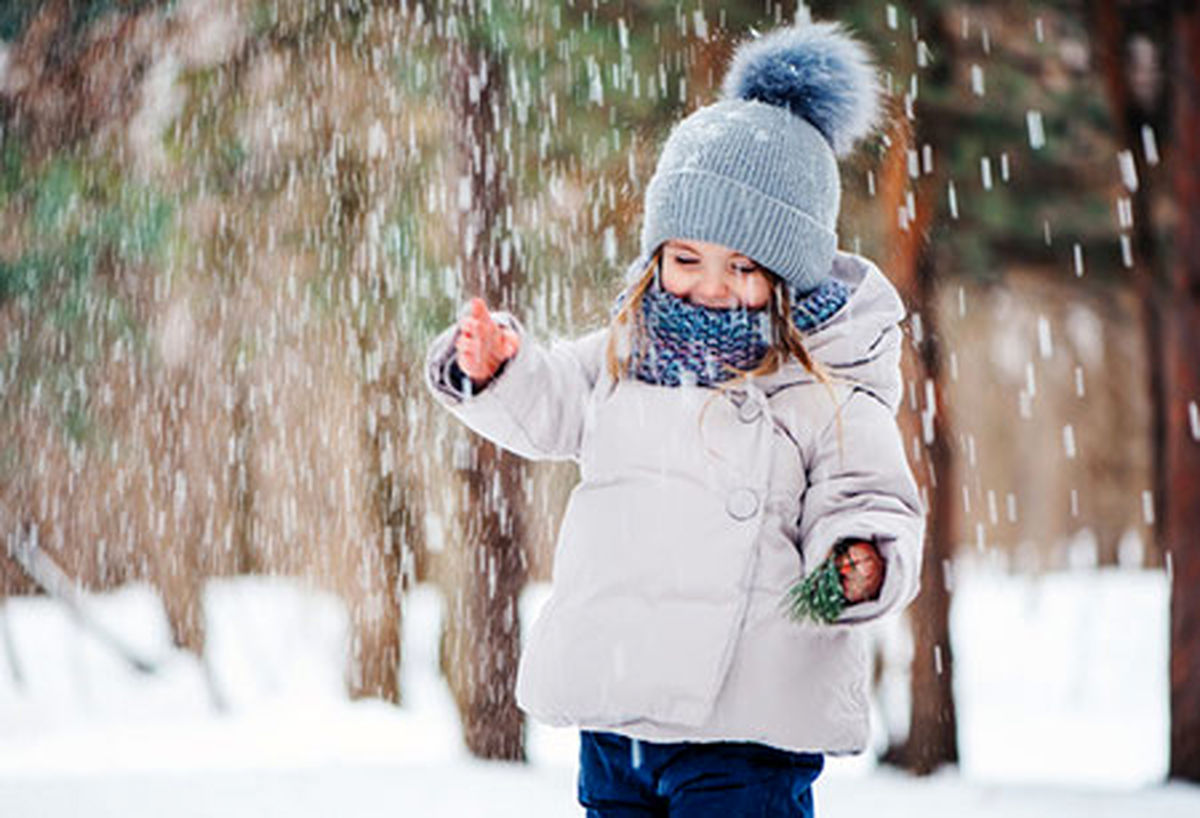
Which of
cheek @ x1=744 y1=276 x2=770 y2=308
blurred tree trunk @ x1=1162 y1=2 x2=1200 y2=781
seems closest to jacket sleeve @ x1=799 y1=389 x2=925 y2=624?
cheek @ x1=744 y1=276 x2=770 y2=308

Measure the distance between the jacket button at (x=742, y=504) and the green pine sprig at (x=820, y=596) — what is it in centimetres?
18

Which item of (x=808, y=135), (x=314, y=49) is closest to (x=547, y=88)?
(x=314, y=49)

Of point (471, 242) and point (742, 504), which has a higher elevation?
point (471, 242)

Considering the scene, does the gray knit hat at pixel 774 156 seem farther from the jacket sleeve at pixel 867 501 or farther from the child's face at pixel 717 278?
the jacket sleeve at pixel 867 501

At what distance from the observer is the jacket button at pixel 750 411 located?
7.63ft

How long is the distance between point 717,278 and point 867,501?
0.46 m

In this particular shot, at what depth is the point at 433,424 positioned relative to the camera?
903 cm

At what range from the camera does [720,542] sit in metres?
2.25

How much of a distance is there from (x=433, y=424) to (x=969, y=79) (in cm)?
390

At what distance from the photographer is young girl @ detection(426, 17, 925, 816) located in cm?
221

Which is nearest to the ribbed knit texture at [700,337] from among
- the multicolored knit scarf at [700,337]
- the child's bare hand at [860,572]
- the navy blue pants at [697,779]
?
the multicolored knit scarf at [700,337]

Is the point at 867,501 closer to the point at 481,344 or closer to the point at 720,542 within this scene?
the point at 720,542

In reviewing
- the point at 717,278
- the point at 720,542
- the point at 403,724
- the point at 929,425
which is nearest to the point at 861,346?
the point at 717,278

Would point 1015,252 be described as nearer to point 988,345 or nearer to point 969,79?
point 969,79
